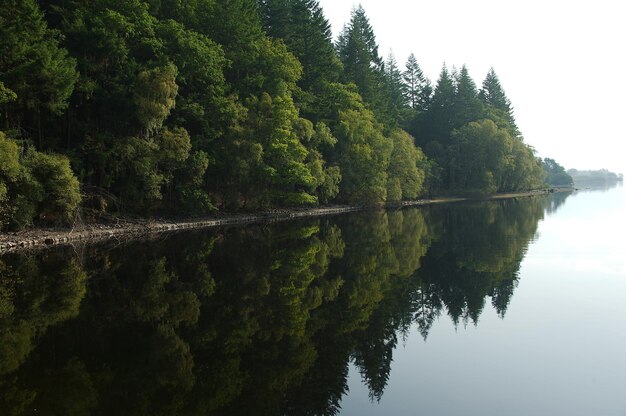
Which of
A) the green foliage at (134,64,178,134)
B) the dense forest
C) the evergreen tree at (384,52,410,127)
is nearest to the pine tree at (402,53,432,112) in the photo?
the evergreen tree at (384,52,410,127)

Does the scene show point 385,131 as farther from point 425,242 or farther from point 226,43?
point 425,242

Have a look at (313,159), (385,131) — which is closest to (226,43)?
(313,159)

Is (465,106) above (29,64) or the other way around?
above

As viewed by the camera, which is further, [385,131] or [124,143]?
[385,131]

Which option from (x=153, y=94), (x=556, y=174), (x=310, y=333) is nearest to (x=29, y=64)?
(x=153, y=94)

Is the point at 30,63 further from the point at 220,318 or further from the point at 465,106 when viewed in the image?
the point at 465,106

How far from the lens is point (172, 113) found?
38.2 metres

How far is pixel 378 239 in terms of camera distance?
30516 mm

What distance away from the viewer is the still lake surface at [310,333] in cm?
861

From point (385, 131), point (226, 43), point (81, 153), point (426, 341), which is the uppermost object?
point (226, 43)

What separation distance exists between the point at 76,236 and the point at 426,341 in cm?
2347

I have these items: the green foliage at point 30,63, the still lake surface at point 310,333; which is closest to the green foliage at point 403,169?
the still lake surface at point 310,333

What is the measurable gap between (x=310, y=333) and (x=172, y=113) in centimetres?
3006

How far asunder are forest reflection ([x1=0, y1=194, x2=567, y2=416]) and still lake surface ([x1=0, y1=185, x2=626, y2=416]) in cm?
5
